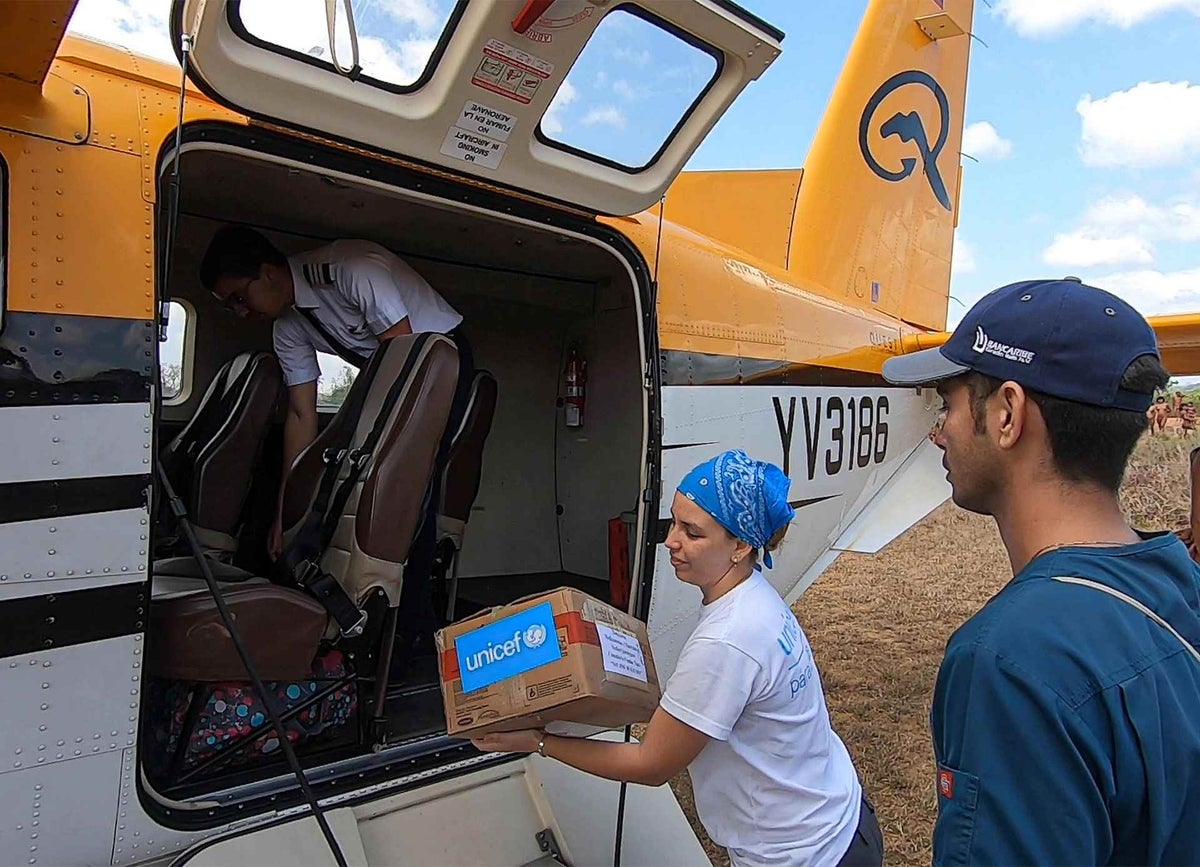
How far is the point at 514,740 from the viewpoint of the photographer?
168 cm

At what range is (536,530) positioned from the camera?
508 centimetres

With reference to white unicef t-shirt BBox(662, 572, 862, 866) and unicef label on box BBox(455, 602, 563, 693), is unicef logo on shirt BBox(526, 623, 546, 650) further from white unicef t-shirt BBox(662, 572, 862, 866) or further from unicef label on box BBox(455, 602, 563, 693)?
white unicef t-shirt BBox(662, 572, 862, 866)

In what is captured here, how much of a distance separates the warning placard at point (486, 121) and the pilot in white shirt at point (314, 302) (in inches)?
30.8

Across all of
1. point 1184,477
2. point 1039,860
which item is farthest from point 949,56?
point 1184,477

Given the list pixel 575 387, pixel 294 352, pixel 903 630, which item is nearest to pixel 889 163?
pixel 575 387

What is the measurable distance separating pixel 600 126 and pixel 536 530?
10.5 ft

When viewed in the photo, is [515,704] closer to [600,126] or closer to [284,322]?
[600,126]

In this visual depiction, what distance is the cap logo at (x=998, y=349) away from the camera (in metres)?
0.97

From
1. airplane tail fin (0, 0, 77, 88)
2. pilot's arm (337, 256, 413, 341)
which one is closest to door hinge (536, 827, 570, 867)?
pilot's arm (337, 256, 413, 341)

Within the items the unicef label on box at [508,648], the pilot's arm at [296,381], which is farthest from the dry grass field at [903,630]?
the pilot's arm at [296,381]

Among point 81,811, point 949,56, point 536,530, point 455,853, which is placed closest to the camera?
point 81,811

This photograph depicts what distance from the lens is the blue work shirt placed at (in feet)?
2.52

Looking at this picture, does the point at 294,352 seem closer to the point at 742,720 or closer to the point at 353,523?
the point at 353,523

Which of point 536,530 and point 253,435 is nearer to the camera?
point 253,435
